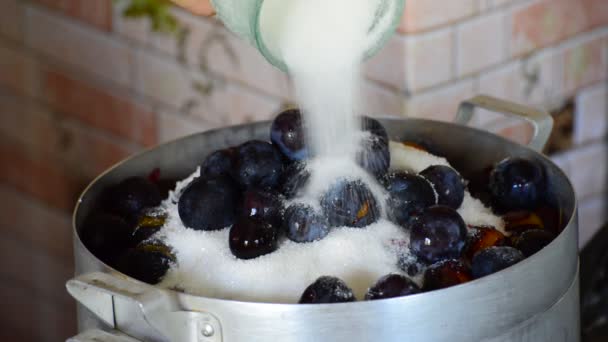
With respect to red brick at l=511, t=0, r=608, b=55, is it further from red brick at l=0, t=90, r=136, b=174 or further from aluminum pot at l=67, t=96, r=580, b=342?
red brick at l=0, t=90, r=136, b=174

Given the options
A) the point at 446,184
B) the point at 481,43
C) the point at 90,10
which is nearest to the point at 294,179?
the point at 446,184

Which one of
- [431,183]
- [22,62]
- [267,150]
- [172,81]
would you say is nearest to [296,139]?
[267,150]

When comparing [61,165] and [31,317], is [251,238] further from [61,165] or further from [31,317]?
[31,317]

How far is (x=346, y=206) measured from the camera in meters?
0.93

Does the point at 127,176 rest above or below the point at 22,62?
above

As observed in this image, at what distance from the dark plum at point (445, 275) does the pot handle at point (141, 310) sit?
0.65ft

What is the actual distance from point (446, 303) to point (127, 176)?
45 cm

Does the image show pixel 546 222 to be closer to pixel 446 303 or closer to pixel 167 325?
pixel 446 303

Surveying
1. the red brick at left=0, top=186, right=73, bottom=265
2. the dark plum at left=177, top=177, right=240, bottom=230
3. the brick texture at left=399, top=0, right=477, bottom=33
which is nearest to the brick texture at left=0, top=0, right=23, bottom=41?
the red brick at left=0, top=186, right=73, bottom=265

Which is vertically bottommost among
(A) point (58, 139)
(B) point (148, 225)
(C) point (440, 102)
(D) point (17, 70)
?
(A) point (58, 139)

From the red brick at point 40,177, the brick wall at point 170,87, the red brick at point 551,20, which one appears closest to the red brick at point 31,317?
the brick wall at point 170,87

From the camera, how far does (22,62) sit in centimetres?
211

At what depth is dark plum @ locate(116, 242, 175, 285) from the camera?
907 millimetres

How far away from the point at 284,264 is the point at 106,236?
0.20 meters
